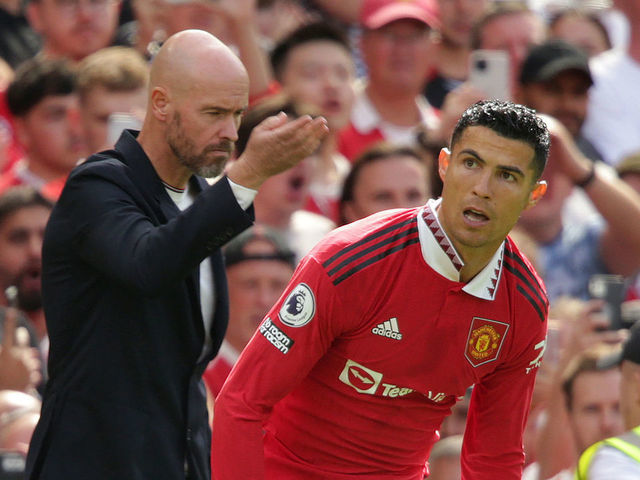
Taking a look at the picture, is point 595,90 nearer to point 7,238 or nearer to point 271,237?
point 271,237

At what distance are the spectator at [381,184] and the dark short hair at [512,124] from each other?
269 centimetres

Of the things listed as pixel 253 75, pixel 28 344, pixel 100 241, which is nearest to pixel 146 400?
pixel 100 241

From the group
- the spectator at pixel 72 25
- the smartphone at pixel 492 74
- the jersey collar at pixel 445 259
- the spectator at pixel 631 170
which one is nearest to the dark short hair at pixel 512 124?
the jersey collar at pixel 445 259

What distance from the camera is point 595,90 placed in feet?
23.5

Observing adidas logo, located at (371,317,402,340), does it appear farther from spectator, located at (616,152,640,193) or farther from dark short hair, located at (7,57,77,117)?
spectator, located at (616,152,640,193)

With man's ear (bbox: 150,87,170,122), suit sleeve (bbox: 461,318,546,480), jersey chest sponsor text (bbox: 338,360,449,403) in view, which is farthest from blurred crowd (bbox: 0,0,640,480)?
jersey chest sponsor text (bbox: 338,360,449,403)

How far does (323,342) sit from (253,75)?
3.56 meters

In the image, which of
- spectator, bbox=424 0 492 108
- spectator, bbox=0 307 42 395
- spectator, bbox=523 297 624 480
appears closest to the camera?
spectator, bbox=0 307 42 395

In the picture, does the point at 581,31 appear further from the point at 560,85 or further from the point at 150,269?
the point at 150,269

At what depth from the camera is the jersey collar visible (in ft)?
9.55

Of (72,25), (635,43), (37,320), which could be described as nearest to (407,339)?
(37,320)

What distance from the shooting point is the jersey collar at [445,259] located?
2.91 metres

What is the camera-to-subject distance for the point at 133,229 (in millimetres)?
2752

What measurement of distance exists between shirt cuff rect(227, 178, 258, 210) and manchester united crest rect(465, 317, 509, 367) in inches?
25.5
